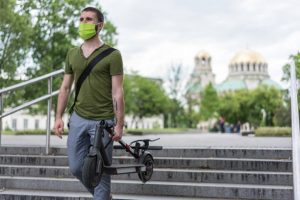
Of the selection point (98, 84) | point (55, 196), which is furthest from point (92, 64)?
point (55, 196)

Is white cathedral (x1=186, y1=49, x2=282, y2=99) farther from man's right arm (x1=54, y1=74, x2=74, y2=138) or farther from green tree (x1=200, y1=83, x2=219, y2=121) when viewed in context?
man's right arm (x1=54, y1=74, x2=74, y2=138)

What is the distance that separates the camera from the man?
3934 millimetres

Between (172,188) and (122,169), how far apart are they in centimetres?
126

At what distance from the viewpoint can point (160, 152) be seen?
6.57m

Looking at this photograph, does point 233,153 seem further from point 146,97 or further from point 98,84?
point 146,97

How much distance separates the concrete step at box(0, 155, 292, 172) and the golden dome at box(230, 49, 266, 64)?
117 metres

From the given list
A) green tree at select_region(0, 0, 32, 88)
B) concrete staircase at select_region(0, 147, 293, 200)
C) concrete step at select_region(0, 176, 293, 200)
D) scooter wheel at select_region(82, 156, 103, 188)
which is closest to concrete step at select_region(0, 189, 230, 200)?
concrete staircase at select_region(0, 147, 293, 200)

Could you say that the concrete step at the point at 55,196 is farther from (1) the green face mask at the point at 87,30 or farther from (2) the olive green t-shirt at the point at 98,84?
(1) the green face mask at the point at 87,30

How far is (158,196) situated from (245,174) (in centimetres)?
107

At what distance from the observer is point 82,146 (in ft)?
13.3

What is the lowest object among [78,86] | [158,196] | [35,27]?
[158,196]

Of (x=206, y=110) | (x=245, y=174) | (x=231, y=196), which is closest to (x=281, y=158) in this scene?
(x=245, y=174)

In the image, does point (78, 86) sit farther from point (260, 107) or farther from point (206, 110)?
point (206, 110)

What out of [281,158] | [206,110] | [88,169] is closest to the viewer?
[88,169]
